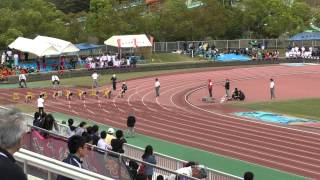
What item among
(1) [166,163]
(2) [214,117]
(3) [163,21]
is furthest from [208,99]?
(3) [163,21]

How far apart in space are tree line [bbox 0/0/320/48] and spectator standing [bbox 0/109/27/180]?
56.1 m

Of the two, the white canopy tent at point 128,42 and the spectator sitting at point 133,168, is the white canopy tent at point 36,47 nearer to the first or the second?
the white canopy tent at point 128,42

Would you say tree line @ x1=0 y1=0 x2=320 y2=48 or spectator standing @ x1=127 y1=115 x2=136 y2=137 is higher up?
tree line @ x1=0 y1=0 x2=320 y2=48

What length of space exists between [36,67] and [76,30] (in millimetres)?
14559

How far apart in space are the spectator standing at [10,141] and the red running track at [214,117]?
55.1 feet

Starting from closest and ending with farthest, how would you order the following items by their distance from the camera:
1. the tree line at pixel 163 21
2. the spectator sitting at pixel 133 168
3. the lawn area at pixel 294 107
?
1. the spectator sitting at pixel 133 168
2. the lawn area at pixel 294 107
3. the tree line at pixel 163 21

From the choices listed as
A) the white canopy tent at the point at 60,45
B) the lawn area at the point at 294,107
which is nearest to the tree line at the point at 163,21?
the white canopy tent at the point at 60,45

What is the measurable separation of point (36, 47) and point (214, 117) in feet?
80.1

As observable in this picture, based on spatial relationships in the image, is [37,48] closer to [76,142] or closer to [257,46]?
[257,46]

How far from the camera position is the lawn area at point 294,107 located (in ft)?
107

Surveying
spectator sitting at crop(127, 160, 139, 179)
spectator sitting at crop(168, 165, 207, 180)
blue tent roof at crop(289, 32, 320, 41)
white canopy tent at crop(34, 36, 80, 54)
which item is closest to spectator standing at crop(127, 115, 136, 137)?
spectator sitting at crop(168, 165, 207, 180)

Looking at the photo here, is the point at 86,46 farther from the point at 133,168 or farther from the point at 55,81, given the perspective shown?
the point at 133,168

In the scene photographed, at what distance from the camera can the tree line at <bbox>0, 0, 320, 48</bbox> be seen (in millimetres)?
62344

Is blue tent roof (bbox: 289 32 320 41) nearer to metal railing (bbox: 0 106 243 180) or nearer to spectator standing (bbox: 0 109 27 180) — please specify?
metal railing (bbox: 0 106 243 180)
